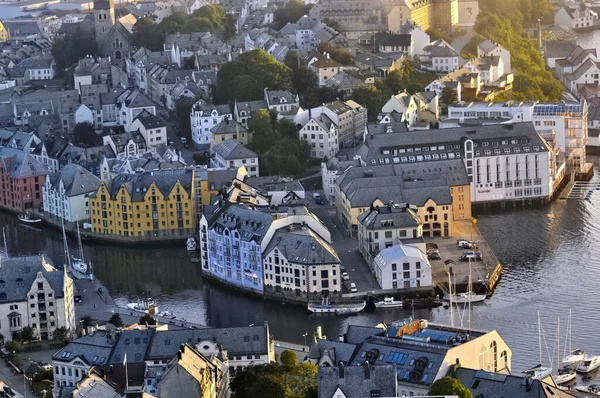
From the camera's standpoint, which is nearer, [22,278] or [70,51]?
[22,278]

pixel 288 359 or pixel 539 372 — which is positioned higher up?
pixel 288 359

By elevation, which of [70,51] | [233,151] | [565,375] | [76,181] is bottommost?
[565,375]

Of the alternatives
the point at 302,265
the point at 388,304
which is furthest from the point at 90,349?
the point at 388,304

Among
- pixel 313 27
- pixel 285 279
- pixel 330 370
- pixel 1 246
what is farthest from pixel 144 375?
pixel 313 27

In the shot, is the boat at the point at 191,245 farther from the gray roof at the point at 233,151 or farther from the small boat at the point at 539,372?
the small boat at the point at 539,372

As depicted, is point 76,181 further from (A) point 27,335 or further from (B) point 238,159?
(A) point 27,335

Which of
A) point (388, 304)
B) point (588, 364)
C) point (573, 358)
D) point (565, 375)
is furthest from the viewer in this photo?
point (388, 304)
